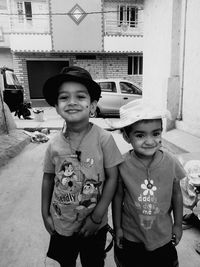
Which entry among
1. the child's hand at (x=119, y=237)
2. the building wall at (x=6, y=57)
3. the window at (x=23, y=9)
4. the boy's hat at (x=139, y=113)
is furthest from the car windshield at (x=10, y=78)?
the child's hand at (x=119, y=237)

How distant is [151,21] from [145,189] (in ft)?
18.3

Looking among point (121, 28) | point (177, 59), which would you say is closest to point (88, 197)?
point (177, 59)

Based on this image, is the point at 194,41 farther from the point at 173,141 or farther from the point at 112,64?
→ the point at 112,64

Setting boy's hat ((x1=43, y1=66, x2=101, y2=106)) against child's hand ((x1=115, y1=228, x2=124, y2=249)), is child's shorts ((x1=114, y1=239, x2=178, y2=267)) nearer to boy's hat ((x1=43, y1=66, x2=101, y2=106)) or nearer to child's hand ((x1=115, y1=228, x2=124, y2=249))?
child's hand ((x1=115, y1=228, x2=124, y2=249))

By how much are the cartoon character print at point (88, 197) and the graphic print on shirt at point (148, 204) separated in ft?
0.77

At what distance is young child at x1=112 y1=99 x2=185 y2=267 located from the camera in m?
1.19

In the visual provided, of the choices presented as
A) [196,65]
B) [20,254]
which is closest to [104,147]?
[20,254]

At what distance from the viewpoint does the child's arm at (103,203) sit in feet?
3.99

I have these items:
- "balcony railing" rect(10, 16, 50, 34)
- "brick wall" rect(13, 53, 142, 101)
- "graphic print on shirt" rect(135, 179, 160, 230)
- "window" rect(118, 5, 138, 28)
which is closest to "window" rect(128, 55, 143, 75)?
"brick wall" rect(13, 53, 142, 101)

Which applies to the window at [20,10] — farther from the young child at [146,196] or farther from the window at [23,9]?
the young child at [146,196]

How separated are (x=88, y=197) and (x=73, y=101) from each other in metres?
0.52

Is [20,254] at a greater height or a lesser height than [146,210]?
lesser

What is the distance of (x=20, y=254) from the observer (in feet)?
6.06

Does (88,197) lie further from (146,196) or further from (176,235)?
(176,235)
